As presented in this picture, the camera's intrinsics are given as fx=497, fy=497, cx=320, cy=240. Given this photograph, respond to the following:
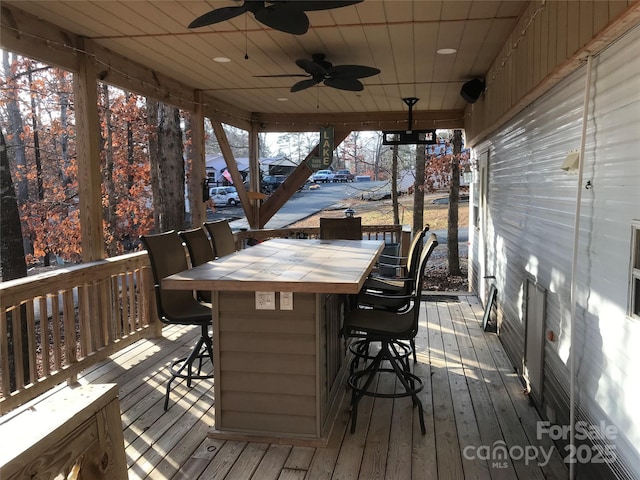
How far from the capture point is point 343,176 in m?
20.0

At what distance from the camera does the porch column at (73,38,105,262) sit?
12.4 ft

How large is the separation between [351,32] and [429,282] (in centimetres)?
745

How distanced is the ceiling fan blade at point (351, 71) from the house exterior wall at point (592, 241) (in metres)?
1.18

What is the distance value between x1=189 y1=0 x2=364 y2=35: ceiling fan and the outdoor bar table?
1355 mm

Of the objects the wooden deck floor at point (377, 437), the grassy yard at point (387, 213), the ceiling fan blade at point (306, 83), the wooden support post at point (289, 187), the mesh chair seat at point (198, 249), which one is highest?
the ceiling fan blade at point (306, 83)

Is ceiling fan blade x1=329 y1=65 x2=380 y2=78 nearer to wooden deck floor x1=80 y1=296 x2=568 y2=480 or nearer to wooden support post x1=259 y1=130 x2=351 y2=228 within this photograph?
wooden deck floor x1=80 y1=296 x2=568 y2=480

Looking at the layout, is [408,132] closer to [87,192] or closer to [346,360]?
[346,360]

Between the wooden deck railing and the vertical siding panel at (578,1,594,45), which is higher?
the vertical siding panel at (578,1,594,45)

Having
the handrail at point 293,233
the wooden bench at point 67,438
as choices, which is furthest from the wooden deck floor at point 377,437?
the handrail at point 293,233

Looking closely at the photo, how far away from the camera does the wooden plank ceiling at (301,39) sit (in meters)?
3.21

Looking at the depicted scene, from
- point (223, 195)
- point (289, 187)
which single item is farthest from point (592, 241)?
point (223, 195)

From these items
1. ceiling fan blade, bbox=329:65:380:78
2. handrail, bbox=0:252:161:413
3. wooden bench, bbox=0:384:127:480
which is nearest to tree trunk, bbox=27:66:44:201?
handrail, bbox=0:252:161:413

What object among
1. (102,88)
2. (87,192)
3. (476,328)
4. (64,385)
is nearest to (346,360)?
(476,328)

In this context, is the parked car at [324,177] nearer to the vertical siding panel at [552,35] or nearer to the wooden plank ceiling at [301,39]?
the wooden plank ceiling at [301,39]
